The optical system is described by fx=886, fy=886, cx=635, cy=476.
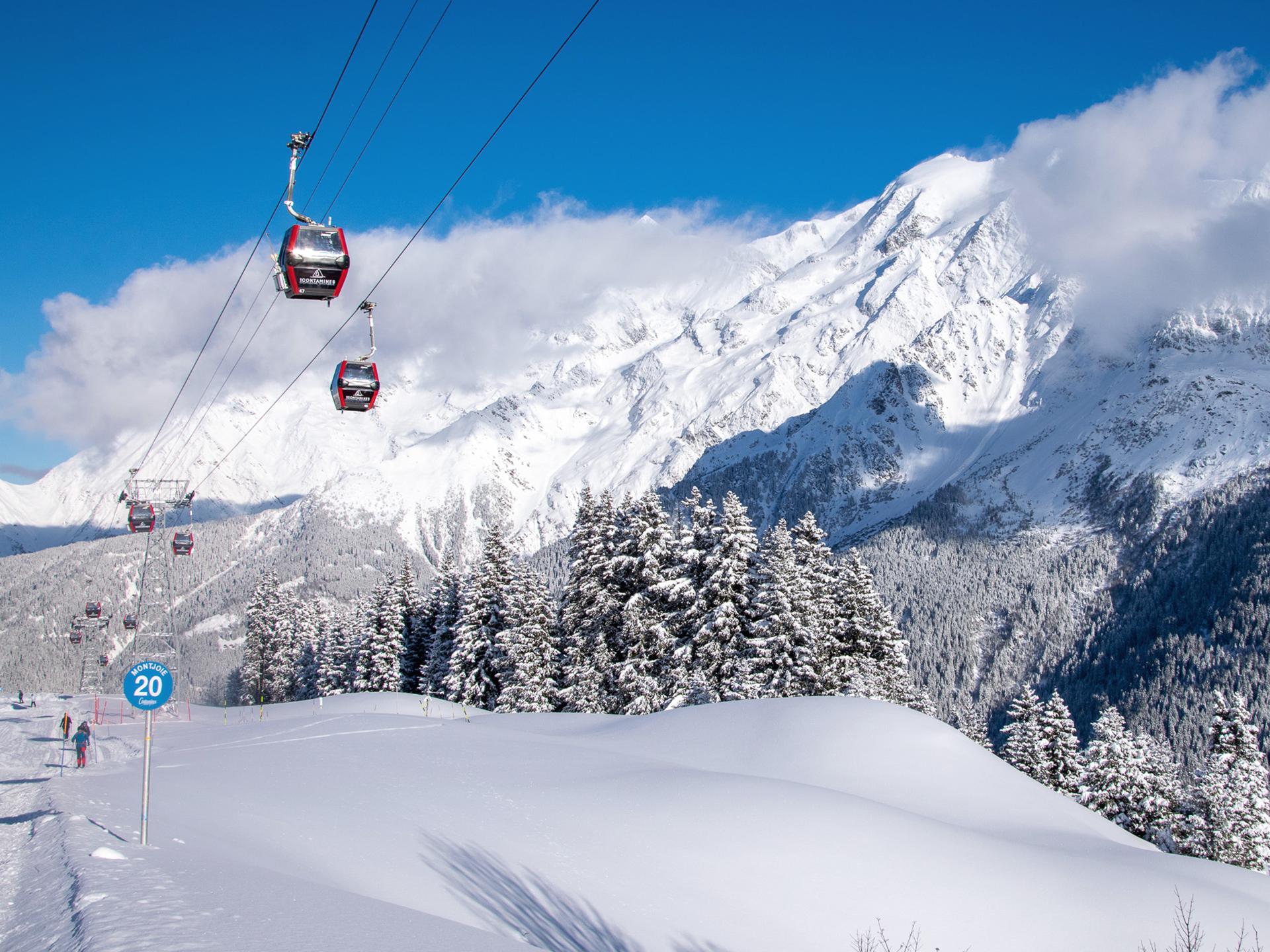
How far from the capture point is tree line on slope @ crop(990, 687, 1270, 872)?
122 feet

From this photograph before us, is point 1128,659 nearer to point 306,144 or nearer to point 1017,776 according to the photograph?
point 1017,776

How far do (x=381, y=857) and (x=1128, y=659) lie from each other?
17329 cm

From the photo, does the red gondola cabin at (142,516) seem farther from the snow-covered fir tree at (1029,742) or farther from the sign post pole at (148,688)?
the snow-covered fir tree at (1029,742)

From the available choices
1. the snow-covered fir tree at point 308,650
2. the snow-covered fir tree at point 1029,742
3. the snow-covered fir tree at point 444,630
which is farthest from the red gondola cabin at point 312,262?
the snow-covered fir tree at point 308,650

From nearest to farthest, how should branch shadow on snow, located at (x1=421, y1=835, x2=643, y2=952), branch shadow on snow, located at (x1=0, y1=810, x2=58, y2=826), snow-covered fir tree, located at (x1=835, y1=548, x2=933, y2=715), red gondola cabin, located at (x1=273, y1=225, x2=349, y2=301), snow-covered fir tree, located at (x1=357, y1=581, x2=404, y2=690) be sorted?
branch shadow on snow, located at (x1=421, y1=835, x2=643, y2=952)
branch shadow on snow, located at (x1=0, y1=810, x2=58, y2=826)
red gondola cabin, located at (x1=273, y1=225, x2=349, y2=301)
snow-covered fir tree, located at (x1=835, y1=548, x2=933, y2=715)
snow-covered fir tree, located at (x1=357, y1=581, x2=404, y2=690)

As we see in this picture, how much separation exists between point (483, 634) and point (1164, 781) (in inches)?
1307

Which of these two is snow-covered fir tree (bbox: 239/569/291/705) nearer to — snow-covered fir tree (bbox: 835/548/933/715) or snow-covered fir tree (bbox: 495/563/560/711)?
snow-covered fir tree (bbox: 495/563/560/711)

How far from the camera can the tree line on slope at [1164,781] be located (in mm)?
37312

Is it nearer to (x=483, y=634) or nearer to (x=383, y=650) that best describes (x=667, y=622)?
(x=483, y=634)

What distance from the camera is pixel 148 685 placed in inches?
516

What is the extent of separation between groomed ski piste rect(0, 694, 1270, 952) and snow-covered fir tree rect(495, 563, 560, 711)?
57.9ft

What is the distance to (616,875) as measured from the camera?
13.2 metres

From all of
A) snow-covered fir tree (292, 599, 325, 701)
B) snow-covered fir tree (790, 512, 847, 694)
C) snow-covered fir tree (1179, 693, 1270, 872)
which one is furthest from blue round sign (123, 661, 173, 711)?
snow-covered fir tree (292, 599, 325, 701)

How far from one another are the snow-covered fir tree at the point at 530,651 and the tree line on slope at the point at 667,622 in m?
0.07
